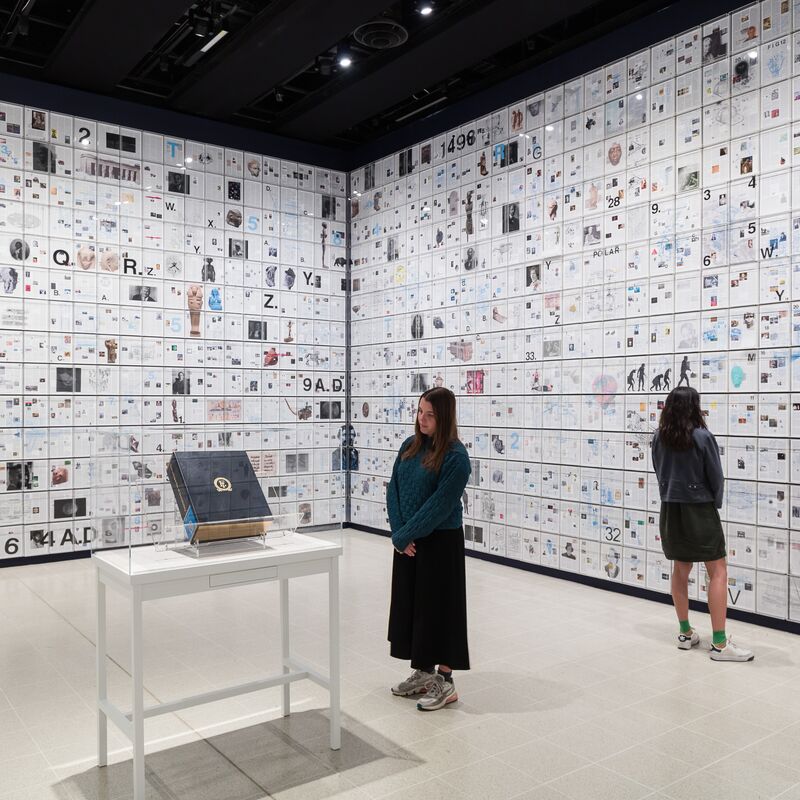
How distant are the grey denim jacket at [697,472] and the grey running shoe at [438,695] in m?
1.85

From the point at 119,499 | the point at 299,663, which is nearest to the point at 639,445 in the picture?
the point at 299,663

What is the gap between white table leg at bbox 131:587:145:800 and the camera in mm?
2939

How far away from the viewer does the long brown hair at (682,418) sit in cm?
467

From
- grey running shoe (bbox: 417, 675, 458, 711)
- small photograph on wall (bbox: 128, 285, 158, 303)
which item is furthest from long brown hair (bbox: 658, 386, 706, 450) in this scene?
small photograph on wall (bbox: 128, 285, 158, 303)

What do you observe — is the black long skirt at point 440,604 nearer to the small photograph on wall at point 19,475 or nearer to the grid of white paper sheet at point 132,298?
the grid of white paper sheet at point 132,298

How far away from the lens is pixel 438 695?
153 inches

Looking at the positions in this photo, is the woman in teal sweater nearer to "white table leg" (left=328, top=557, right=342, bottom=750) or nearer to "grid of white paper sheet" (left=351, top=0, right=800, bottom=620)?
"white table leg" (left=328, top=557, right=342, bottom=750)

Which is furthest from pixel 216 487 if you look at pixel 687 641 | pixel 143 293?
pixel 143 293

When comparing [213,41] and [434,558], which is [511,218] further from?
[434,558]

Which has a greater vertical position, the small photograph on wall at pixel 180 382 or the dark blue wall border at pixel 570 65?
the dark blue wall border at pixel 570 65

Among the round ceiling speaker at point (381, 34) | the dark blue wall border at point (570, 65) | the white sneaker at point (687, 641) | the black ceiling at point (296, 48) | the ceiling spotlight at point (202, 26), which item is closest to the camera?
the white sneaker at point (687, 641)

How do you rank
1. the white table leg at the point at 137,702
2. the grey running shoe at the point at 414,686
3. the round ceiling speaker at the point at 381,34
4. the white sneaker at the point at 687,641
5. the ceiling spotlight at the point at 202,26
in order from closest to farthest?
the white table leg at the point at 137,702 < the grey running shoe at the point at 414,686 < the white sneaker at the point at 687,641 < the round ceiling speaker at the point at 381,34 < the ceiling spotlight at the point at 202,26

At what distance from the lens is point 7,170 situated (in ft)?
23.6

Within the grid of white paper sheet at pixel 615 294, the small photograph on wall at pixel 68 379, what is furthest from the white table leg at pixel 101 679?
the small photograph on wall at pixel 68 379
